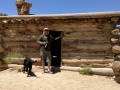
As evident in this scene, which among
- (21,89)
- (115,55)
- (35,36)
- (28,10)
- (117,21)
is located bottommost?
(21,89)

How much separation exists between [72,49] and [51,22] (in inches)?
65.1

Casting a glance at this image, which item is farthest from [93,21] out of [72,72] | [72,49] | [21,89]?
[21,89]

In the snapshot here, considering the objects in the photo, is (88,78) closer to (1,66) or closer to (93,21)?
(93,21)

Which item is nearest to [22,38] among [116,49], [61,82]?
[61,82]

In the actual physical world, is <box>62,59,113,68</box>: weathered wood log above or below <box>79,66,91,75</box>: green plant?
above

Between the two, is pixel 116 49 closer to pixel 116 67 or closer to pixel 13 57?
pixel 116 67

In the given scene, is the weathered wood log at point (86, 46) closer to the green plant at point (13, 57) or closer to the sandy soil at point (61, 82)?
the sandy soil at point (61, 82)

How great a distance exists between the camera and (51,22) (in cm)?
934

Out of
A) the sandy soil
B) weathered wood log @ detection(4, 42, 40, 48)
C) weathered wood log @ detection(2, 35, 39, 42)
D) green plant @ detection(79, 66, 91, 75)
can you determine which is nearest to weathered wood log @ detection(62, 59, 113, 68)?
green plant @ detection(79, 66, 91, 75)

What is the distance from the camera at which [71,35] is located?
920 cm

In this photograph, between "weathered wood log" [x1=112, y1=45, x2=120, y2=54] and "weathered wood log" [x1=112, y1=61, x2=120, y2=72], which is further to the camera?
"weathered wood log" [x1=112, y1=45, x2=120, y2=54]

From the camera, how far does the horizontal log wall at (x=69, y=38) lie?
8.82 metres

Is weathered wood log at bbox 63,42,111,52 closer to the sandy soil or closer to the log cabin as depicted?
the log cabin

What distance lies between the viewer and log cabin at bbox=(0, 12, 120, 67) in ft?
28.5
